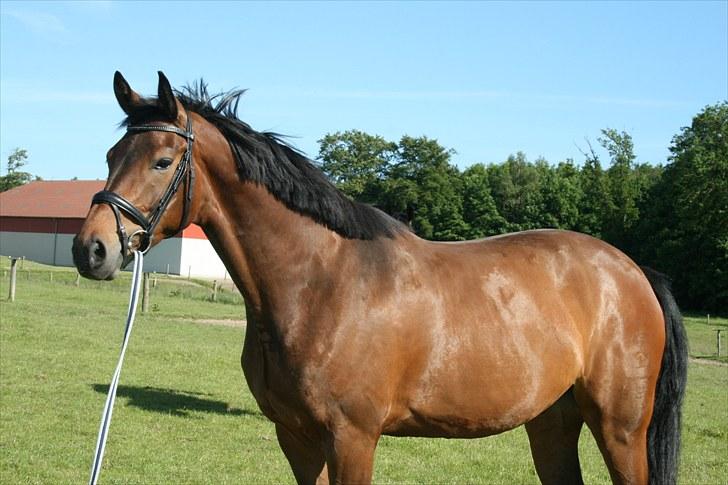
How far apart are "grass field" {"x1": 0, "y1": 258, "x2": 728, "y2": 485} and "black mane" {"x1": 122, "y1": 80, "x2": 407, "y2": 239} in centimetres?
388

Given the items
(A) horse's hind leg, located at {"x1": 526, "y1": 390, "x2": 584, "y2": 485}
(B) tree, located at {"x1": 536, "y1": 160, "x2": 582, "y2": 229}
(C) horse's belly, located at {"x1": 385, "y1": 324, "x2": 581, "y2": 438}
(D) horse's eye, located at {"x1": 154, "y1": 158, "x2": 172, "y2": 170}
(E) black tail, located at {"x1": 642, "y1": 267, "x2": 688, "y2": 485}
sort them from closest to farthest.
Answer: (D) horse's eye, located at {"x1": 154, "y1": 158, "x2": 172, "y2": 170}
(C) horse's belly, located at {"x1": 385, "y1": 324, "x2": 581, "y2": 438}
(E) black tail, located at {"x1": 642, "y1": 267, "x2": 688, "y2": 485}
(A) horse's hind leg, located at {"x1": 526, "y1": 390, "x2": 584, "y2": 485}
(B) tree, located at {"x1": 536, "y1": 160, "x2": 582, "y2": 229}

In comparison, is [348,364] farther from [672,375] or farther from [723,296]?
[723,296]

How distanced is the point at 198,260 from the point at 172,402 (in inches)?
1730

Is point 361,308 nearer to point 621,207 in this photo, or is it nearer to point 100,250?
point 100,250

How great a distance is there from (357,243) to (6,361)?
11300 mm

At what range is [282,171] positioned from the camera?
12.2 feet

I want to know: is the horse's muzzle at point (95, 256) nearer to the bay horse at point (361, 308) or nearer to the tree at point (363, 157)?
the bay horse at point (361, 308)

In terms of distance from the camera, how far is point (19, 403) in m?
9.95

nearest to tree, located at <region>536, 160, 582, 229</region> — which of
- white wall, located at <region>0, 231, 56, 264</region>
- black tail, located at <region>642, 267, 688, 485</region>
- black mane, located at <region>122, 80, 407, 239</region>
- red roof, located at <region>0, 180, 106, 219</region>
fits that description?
red roof, located at <region>0, 180, 106, 219</region>

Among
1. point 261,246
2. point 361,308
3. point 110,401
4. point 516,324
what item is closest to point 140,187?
point 261,246

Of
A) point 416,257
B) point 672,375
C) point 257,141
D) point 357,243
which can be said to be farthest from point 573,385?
point 257,141

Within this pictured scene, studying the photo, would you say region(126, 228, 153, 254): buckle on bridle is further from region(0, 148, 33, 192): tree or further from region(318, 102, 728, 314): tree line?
region(0, 148, 33, 192): tree

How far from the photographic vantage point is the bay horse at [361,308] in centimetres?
344

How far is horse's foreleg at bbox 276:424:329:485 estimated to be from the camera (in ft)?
12.5
